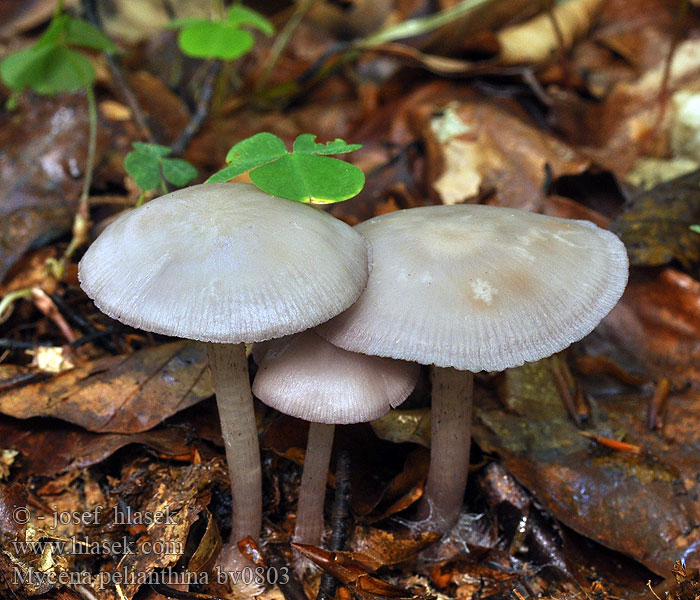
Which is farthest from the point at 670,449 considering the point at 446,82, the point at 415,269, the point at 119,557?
the point at 446,82

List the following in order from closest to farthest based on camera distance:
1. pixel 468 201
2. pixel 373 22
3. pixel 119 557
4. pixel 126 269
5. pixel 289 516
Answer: pixel 126 269, pixel 119 557, pixel 289 516, pixel 468 201, pixel 373 22

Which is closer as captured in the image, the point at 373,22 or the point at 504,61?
the point at 504,61

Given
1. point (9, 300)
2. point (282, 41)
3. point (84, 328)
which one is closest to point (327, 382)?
point (84, 328)

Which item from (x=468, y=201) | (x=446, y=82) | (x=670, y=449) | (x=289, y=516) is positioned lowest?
(x=289, y=516)

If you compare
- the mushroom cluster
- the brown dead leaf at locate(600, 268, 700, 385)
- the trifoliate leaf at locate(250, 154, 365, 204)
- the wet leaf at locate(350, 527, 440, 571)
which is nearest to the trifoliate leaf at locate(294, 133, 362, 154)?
the trifoliate leaf at locate(250, 154, 365, 204)

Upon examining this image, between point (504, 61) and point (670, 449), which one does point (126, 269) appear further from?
point (504, 61)

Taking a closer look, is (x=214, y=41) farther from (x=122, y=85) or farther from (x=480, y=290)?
(x=480, y=290)

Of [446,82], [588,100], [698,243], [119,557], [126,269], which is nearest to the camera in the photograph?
[126,269]
